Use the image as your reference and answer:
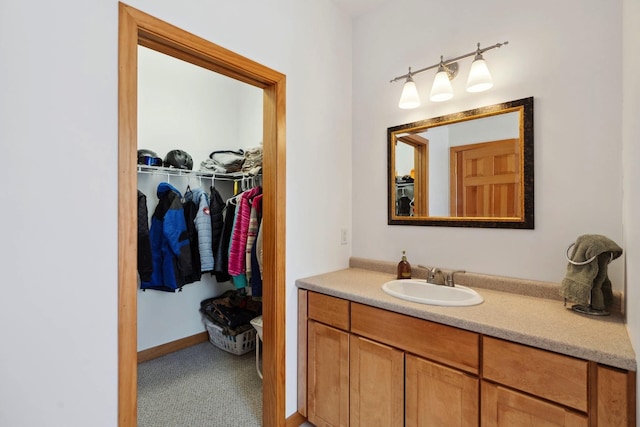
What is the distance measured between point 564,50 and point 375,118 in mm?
1028

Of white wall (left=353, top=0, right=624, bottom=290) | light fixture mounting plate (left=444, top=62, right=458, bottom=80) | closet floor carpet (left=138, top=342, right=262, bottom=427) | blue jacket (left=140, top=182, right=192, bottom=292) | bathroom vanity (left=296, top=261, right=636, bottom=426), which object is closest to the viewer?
bathroom vanity (left=296, top=261, right=636, bottom=426)

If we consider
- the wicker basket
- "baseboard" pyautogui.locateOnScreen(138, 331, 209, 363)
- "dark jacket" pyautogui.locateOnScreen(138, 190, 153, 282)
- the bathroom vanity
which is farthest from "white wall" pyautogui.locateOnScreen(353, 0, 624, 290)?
"baseboard" pyautogui.locateOnScreen(138, 331, 209, 363)

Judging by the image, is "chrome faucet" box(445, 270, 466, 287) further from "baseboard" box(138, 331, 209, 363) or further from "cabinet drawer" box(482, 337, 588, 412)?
"baseboard" box(138, 331, 209, 363)

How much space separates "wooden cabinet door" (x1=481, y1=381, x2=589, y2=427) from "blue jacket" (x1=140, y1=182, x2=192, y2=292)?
6.72 ft

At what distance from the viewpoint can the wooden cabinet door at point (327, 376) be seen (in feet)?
5.15

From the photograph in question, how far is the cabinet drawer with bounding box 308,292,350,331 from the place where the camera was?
A: 61.8 inches

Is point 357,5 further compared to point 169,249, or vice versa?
point 169,249

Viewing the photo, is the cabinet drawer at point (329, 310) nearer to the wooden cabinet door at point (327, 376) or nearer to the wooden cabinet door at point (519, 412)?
the wooden cabinet door at point (327, 376)

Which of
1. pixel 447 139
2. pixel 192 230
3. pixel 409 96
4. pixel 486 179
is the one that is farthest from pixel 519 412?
pixel 192 230

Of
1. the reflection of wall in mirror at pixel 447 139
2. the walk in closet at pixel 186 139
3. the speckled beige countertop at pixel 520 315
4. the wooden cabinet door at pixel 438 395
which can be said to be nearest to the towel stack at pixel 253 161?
the walk in closet at pixel 186 139

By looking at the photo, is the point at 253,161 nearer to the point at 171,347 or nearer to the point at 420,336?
the point at 171,347

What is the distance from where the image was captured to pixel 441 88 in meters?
1.68

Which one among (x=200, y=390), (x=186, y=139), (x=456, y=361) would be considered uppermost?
(x=186, y=139)

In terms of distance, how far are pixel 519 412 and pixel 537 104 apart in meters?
1.36
